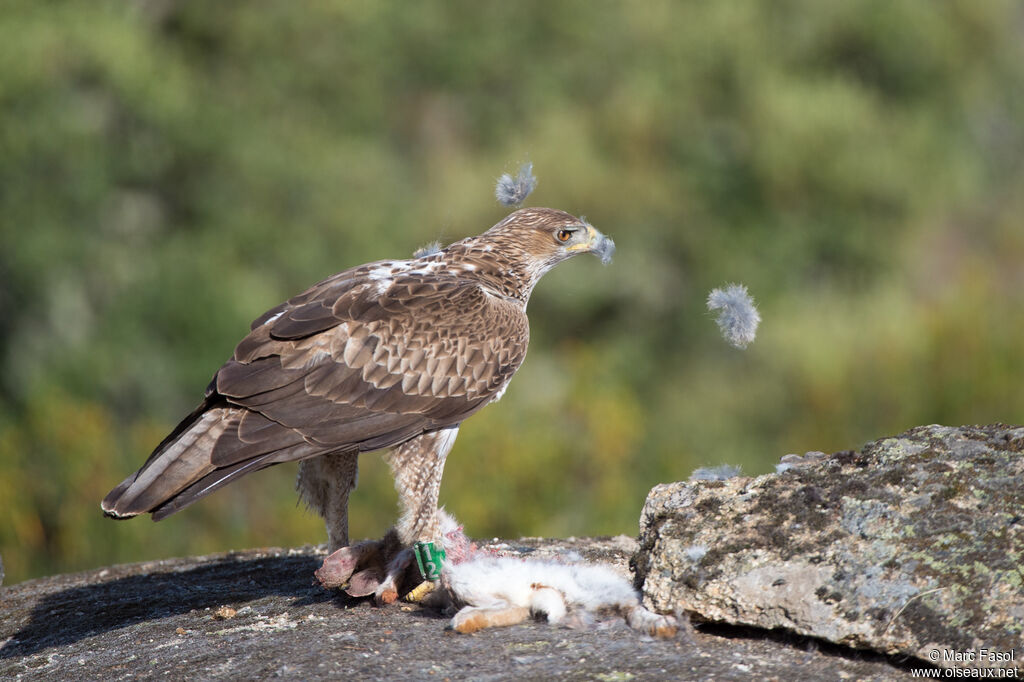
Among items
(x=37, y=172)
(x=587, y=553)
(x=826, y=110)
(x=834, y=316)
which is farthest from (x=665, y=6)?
(x=587, y=553)

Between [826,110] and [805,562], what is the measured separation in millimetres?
17025

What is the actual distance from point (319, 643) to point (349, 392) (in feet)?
3.53

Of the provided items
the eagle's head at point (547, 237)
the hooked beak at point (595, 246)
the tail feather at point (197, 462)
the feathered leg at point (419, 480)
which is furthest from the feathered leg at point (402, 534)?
the hooked beak at point (595, 246)

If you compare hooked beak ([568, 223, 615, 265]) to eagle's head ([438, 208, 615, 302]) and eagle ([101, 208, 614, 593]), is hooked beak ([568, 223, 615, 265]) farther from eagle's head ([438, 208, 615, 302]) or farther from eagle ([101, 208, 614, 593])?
eagle ([101, 208, 614, 593])

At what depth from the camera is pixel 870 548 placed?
402cm

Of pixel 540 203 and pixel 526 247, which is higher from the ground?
pixel 540 203

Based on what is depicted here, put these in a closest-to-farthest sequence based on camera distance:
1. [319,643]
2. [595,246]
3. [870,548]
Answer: [870,548] → [319,643] → [595,246]

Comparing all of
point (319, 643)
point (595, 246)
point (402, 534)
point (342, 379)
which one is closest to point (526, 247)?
point (595, 246)

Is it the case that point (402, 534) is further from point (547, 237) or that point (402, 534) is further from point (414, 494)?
point (547, 237)

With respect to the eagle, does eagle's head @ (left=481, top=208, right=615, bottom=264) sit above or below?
above

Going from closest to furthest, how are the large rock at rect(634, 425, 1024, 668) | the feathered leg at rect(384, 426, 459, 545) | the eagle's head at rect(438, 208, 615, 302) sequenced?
the large rock at rect(634, 425, 1024, 668), the feathered leg at rect(384, 426, 459, 545), the eagle's head at rect(438, 208, 615, 302)

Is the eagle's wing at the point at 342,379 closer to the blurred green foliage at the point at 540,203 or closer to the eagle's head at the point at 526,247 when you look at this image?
the eagle's head at the point at 526,247

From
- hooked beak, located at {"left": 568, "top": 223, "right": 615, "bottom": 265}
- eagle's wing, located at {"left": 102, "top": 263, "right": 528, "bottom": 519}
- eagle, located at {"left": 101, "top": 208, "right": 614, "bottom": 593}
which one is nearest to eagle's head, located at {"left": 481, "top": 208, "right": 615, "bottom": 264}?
hooked beak, located at {"left": 568, "top": 223, "right": 615, "bottom": 265}

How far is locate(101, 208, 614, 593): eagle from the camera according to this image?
4.77 meters
